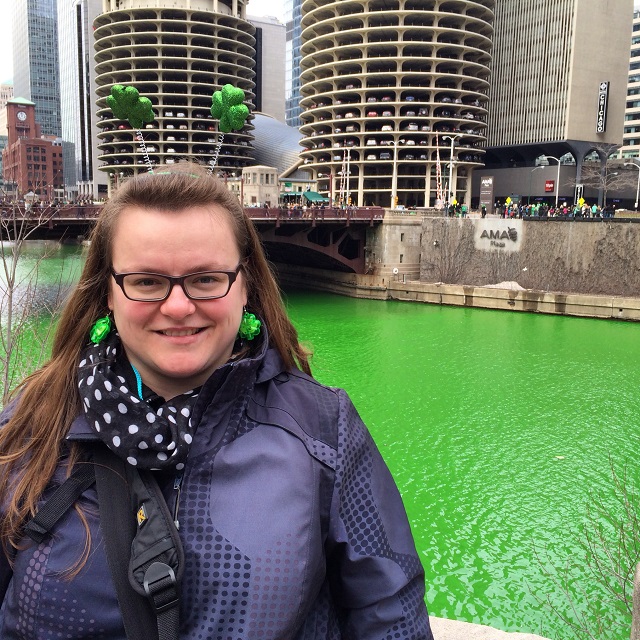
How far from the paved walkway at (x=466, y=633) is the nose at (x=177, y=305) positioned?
198 inches

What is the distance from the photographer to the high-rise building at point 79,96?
4546 inches

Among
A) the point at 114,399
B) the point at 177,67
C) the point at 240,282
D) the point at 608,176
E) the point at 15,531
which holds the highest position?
the point at 177,67

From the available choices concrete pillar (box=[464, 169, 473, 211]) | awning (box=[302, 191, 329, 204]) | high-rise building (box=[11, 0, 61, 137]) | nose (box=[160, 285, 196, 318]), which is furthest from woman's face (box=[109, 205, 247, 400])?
high-rise building (box=[11, 0, 61, 137])

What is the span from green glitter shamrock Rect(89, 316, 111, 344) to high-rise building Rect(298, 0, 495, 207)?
6390 centimetres

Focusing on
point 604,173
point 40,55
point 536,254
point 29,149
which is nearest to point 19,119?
point 29,149

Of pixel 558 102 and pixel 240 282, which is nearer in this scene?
pixel 240 282

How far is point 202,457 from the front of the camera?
1806 mm

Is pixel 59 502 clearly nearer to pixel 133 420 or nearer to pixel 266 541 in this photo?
pixel 133 420

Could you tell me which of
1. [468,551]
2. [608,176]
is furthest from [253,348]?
[608,176]

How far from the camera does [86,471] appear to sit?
5.92ft

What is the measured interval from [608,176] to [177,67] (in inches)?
2087

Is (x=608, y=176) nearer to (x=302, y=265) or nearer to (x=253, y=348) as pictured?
(x=302, y=265)

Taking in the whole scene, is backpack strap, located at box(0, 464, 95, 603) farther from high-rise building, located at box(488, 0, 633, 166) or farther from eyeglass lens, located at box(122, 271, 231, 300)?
high-rise building, located at box(488, 0, 633, 166)

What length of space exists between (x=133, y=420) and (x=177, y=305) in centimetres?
35
